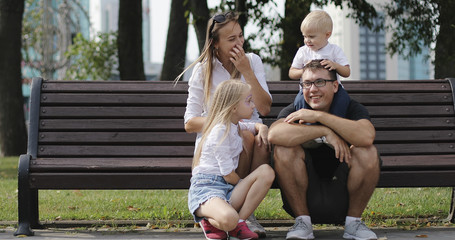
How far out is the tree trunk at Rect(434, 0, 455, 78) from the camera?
10406mm

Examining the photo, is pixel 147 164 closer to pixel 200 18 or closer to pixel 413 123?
pixel 413 123

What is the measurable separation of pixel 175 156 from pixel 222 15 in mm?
1042

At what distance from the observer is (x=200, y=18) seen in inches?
410

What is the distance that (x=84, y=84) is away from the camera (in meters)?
5.37

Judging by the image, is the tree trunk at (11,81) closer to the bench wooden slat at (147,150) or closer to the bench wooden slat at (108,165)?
the bench wooden slat at (147,150)


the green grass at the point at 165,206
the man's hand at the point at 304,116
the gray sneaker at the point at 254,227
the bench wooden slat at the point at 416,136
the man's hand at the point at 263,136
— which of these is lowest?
the green grass at the point at 165,206

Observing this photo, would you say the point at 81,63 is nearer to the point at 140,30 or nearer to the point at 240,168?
the point at 140,30

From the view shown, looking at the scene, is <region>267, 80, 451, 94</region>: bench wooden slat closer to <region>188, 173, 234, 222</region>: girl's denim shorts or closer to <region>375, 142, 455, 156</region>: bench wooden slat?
<region>375, 142, 455, 156</region>: bench wooden slat

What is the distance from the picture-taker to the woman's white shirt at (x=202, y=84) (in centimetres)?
476

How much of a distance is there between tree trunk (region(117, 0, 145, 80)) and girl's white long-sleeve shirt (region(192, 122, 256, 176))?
371 inches

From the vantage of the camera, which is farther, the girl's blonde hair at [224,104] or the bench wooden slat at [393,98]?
the bench wooden slat at [393,98]

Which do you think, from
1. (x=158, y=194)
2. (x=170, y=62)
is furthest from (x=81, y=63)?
(x=158, y=194)

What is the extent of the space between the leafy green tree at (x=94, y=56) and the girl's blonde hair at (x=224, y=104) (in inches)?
669

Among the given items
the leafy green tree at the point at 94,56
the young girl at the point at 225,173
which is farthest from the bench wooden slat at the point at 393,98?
the leafy green tree at the point at 94,56
